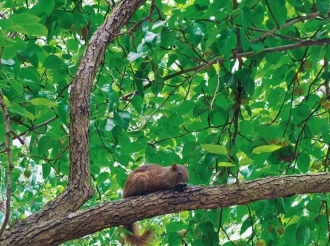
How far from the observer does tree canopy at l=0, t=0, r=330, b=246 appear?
2.66 m

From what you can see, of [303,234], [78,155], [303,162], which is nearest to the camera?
[78,155]

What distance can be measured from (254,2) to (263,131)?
0.77 m

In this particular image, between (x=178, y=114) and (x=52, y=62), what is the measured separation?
0.90 m

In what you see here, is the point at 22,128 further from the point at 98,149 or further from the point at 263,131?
the point at 263,131

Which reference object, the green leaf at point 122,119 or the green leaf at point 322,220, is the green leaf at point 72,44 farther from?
the green leaf at point 322,220

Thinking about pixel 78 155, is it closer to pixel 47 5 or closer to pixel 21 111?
pixel 21 111

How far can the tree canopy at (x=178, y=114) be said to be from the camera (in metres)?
2.66

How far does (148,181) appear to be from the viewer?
13.0 ft

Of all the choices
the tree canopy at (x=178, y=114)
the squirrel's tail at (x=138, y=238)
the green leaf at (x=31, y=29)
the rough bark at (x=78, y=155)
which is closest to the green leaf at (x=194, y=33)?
the tree canopy at (x=178, y=114)

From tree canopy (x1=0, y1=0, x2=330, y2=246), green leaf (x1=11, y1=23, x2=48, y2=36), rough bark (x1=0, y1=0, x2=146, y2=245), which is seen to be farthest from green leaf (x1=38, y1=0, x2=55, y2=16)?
green leaf (x1=11, y1=23, x2=48, y2=36)

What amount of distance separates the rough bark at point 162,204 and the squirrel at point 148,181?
106cm

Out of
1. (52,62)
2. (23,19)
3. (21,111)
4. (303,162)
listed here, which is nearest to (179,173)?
(303,162)

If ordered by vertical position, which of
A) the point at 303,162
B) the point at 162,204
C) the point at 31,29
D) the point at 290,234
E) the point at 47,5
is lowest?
the point at 290,234

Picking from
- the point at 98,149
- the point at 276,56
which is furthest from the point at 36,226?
the point at 276,56
